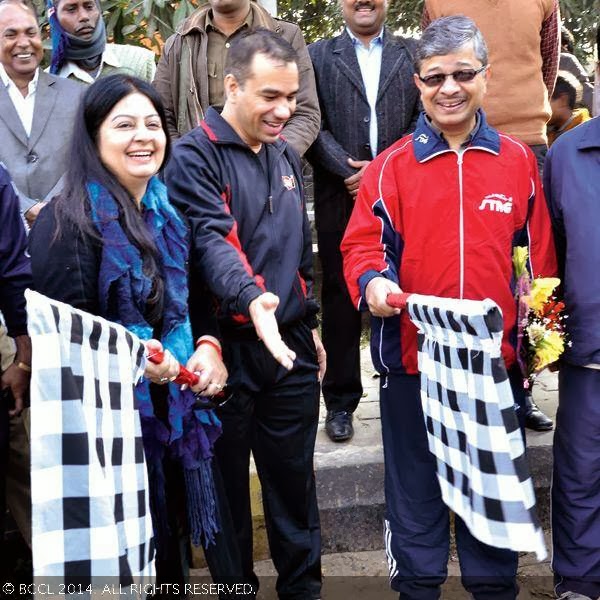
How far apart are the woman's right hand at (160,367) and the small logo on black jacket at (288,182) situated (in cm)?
93

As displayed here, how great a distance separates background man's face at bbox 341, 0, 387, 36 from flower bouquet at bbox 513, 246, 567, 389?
1665mm

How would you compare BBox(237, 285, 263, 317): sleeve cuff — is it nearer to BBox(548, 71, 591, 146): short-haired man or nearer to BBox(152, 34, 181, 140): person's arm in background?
BBox(152, 34, 181, 140): person's arm in background

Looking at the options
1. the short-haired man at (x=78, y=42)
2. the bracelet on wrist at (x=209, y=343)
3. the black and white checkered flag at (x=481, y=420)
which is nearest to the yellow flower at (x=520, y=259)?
the black and white checkered flag at (x=481, y=420)

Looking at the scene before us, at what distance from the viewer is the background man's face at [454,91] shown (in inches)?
115

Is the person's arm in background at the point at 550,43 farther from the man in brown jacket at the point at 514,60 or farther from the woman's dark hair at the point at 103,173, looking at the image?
the woman's dark hair at the point at 103,173

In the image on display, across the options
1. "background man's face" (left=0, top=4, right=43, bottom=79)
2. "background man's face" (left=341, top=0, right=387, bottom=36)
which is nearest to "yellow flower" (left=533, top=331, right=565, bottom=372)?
"background man's face" (left=341, top=0, right=387, bottom=36)

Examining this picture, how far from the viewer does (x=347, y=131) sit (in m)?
4.16

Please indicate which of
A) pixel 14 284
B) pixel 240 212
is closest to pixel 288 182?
pixel 240 212

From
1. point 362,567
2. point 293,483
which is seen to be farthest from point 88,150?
point 362,567

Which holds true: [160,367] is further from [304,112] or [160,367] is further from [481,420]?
[304,112]

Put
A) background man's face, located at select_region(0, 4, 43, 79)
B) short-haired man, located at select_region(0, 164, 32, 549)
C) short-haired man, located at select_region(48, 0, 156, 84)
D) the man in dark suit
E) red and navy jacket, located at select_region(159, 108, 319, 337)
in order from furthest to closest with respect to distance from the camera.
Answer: short-haired man, located at select_region(48, 0, 156, 84), the man in dark suit, background man's face, located at select_region(0, 4, 43, 79), red and navy jacket, located at select_region(159, 108, 319, 337), short-haired man, located at select_region(0, 164, 32, 549)

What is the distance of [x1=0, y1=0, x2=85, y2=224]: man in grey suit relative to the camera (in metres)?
Answer: 3.75

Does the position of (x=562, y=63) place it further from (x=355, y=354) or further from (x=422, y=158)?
(x=422, y=158)

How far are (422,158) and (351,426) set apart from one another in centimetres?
176
